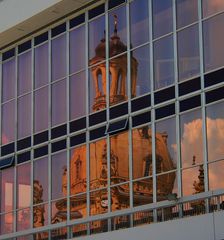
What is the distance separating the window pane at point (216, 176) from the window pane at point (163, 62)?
2967mm

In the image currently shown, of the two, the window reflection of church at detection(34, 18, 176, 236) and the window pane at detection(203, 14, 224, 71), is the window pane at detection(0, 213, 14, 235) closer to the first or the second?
the window reflection of church at detection(34, 18, 176, 236)

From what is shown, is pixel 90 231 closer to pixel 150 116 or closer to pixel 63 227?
pixel 63 227

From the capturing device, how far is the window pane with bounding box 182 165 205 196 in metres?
23.3

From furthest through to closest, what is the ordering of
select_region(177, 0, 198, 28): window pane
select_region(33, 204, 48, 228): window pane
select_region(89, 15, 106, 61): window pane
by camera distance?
select_region(33, 204, 48, 228): window pane < select_region(89, 15, 106, 61): window pane < select_region(177, 0, 198, 28): window pane

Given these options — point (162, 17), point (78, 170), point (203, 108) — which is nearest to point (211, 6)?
point (162, 17)

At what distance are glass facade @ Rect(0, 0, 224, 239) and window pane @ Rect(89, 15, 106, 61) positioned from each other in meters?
0.03

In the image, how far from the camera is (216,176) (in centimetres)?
2295

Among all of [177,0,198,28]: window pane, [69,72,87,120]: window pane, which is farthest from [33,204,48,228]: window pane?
[177,0,198,28]: window pane

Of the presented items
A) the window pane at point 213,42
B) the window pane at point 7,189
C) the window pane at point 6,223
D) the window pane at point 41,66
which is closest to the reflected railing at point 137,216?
the window pane at point 6,223

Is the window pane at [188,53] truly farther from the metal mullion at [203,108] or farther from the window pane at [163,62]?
the window pane at [163,62]

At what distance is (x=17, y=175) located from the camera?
98.0 feet

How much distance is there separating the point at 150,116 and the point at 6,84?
7.64 meters

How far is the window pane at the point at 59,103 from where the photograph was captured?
93.6 feet

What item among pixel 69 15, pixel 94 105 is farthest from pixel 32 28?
pixel 94 105
